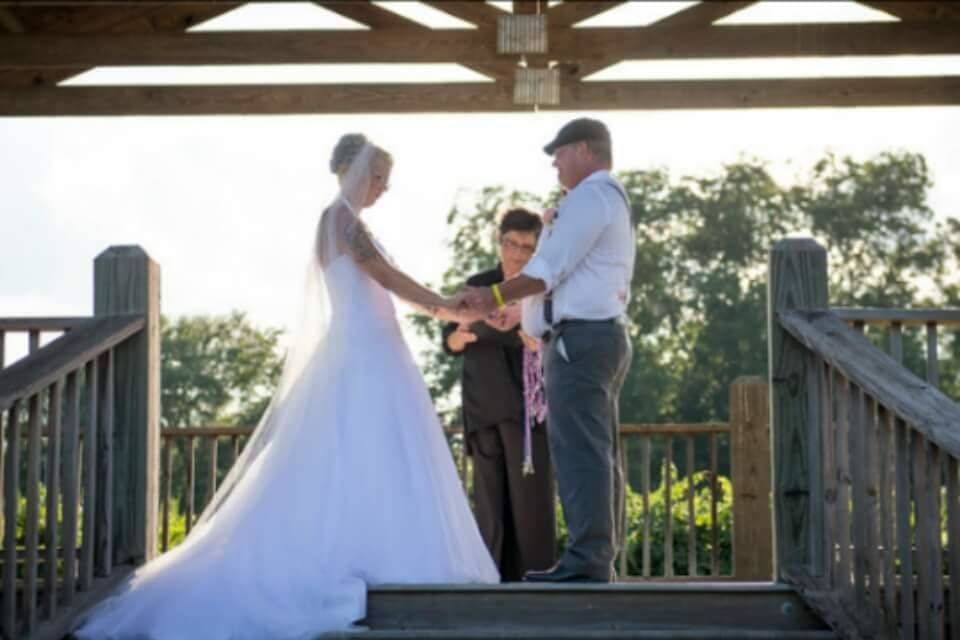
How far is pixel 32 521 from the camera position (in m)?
4.81

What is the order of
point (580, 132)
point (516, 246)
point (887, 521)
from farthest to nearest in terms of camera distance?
point (516, 246) → point (580, 132) → point (887, 521)

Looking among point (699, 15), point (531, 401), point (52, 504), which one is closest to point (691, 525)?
point (699, 15)

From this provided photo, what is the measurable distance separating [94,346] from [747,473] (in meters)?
5.45

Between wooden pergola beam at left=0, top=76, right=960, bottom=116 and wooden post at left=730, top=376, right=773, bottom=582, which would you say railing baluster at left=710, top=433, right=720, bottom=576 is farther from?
wooden pergola beam at left=0, top=76, right=960, bottom=116

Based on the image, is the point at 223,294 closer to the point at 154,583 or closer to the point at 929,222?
the point at 929,222

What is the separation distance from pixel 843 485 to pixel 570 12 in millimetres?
6166

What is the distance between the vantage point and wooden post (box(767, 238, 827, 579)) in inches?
209

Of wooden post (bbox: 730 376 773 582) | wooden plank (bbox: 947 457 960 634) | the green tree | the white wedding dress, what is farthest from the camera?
the green tree

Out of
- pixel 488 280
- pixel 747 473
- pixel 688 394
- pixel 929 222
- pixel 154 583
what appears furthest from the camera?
pixel 929 222

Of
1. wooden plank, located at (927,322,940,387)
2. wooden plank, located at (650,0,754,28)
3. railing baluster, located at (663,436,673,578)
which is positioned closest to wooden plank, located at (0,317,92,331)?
wooden plank, located at (927,322,940,387)

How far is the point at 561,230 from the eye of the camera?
574 cm

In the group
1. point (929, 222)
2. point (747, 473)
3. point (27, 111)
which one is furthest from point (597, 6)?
point (929, 222)

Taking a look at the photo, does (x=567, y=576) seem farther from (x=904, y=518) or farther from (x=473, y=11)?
(x=473, y=11)

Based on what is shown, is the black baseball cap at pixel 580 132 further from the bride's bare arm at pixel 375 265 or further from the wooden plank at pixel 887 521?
the wooden plank at pixel 887 521
